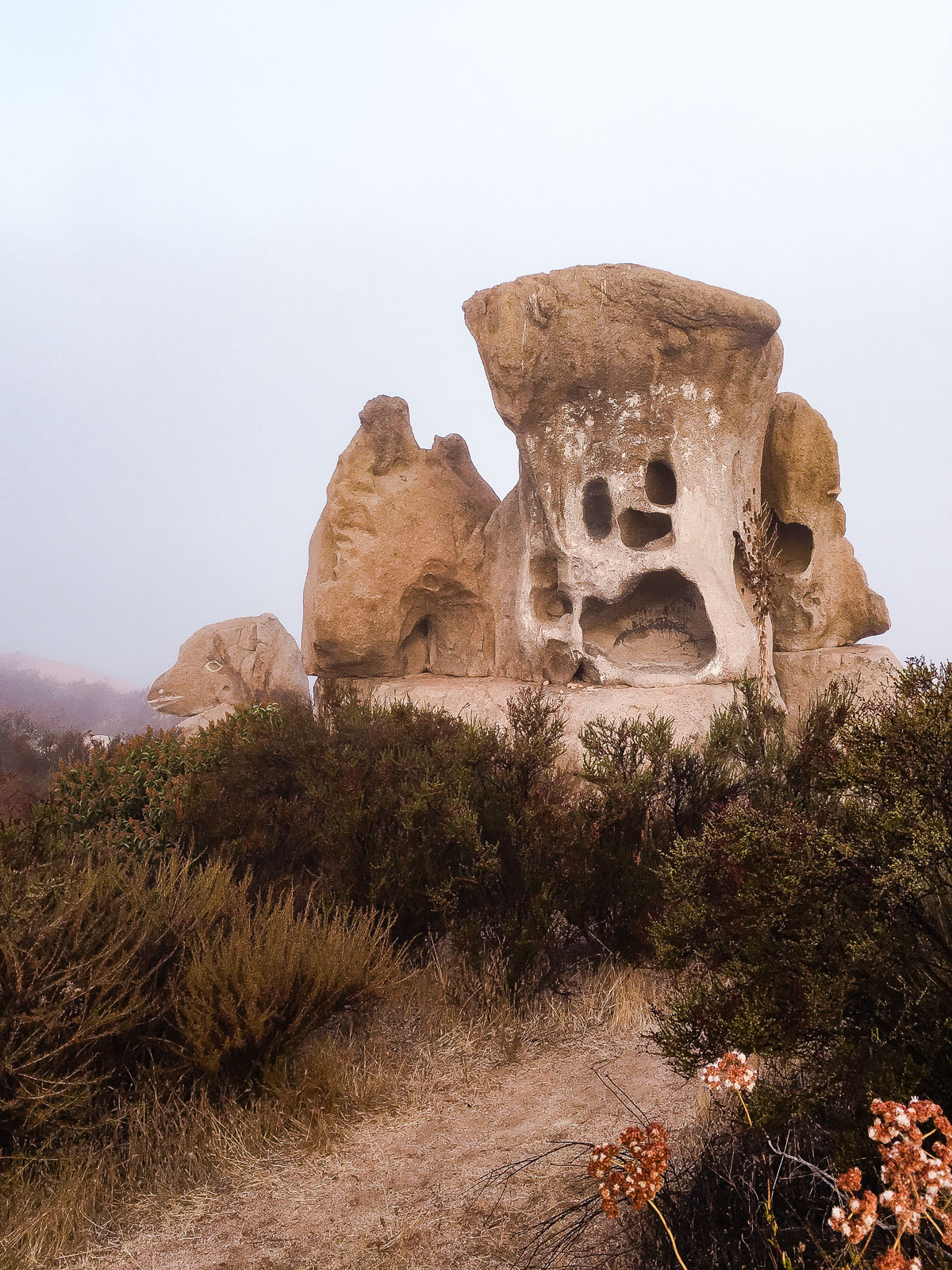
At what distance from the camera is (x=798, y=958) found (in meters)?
2.38

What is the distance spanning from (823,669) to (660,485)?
3.14 meters

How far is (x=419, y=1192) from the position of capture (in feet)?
9.38

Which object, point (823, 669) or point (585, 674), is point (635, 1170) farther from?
point (823, 669)

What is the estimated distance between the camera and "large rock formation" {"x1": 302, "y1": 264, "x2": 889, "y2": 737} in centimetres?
1016

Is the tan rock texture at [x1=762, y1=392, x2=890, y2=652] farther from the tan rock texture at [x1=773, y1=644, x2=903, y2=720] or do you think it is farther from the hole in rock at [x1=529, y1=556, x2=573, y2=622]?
the hole in rock at [x1=529, y1=556, x2=573, y2=622]

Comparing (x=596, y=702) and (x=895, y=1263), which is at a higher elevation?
(x=596, y=702)

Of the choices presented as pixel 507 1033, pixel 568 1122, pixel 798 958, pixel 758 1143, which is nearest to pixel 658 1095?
pixel 568 1122

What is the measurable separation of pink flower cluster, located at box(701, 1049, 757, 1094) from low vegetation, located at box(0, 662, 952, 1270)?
0.52ft

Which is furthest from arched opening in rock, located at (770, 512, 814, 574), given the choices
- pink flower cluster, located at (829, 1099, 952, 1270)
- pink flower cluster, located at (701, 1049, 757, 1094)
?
pink flower cluster, located at (829, 1099, 952, 1270)

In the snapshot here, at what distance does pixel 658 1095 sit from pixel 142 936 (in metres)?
2.06

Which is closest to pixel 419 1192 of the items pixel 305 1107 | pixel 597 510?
pixel 305 1107

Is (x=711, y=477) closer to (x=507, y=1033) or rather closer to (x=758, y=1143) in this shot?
(x=507, y=1033)

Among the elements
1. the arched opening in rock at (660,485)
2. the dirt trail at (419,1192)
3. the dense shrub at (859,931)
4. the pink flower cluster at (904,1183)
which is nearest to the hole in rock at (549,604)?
the arched opening in rock at (660,485)

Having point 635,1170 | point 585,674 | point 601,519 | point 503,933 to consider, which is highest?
point 601,519
